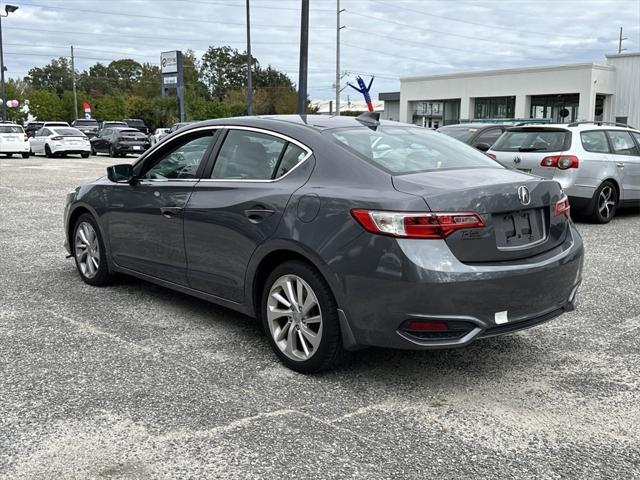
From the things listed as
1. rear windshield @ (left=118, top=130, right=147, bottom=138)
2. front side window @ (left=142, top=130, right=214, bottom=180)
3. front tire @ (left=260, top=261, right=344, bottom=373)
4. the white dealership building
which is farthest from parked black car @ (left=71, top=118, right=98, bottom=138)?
front tire @ (left=260, top=261, right=344, bottom=373)

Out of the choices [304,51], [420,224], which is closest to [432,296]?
[420,224]

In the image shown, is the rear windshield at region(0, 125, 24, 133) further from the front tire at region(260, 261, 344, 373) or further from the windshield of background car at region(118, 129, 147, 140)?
the front tire at region(260, 261, 344, 373)

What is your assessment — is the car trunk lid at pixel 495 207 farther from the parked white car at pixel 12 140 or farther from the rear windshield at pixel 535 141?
the parked white car at pixel 12 140

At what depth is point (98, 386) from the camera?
3916mm

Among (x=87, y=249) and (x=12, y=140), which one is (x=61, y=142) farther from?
(x=87, y=249)

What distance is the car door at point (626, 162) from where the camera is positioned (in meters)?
10.6

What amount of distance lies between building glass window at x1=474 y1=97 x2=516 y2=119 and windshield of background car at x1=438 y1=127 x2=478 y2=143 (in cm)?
3401

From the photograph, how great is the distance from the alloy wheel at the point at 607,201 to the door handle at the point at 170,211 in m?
7.52

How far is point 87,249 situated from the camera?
6.26 m

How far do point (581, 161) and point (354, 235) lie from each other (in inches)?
293

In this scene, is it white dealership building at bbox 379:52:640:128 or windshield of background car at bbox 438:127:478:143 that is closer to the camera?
windshield of background car at bbox 438:127:478:143

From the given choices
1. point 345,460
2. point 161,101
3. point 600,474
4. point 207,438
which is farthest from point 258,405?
point 161,101

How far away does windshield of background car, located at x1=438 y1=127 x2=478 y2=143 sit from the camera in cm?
1315

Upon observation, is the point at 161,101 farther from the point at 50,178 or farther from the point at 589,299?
the point at 589,299
